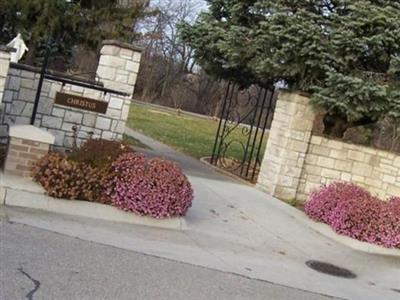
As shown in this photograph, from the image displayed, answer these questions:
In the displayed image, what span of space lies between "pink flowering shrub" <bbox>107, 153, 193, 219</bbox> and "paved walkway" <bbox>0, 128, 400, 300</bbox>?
33cm

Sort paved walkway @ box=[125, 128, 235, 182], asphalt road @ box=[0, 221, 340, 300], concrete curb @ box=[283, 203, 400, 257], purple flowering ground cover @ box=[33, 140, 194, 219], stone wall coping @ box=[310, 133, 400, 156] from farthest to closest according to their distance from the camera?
paved walkway @ box=[125, 128, 235, 182]
stone wall coping @ box=[310, 133, 400, 156]
concrete curb @ box=[283, 203, 400, 257]
purple flowering ground cover @ box=[33, 140, 194, 219]
asphalt road @ box=[0, 221, 340, 300]

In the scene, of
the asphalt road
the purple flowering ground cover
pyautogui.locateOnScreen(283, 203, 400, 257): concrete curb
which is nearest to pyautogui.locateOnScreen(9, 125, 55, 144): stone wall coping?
the purple flowering ground cover

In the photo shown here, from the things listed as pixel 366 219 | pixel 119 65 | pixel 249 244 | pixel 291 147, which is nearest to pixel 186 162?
pixel 291 147

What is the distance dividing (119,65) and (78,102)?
1.24 metres

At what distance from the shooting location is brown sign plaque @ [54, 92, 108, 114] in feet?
34.8

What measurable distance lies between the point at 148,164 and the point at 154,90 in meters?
46.5

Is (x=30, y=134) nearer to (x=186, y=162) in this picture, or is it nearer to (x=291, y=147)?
(x=291, y=147)

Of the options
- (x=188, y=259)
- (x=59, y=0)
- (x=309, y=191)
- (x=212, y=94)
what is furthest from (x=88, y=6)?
(x=212, y=94)

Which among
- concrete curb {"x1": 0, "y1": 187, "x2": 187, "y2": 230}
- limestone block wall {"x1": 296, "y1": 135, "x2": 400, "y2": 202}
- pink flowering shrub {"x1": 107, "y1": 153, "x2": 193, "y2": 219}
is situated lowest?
concrete curb {"x1": 0, "y1": 187, "x2": 187, "y2": 230}

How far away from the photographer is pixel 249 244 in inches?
339

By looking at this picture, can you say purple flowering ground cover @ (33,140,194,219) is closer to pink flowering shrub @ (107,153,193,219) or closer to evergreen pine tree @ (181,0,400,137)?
pink flowering shrub @ (107,153,193,219)

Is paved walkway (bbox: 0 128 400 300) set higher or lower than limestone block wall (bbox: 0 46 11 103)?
lower

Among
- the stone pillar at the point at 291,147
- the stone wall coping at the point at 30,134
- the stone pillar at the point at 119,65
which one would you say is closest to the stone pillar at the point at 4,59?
the stone wall coping at the point at 30,134

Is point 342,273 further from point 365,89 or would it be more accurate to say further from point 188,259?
point 365,89
